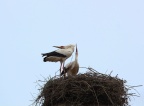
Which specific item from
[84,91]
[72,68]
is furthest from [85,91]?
[72,68]

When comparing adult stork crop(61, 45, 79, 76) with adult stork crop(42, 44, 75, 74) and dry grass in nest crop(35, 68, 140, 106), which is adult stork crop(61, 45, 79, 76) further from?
dry grass in nest crop(35, 68, 140, 106)

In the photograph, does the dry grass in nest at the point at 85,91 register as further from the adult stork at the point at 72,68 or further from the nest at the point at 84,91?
the adult stork at the point at 72,68

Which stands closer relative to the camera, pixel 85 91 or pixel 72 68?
pixel 85 91

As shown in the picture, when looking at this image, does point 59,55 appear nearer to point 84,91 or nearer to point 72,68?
point 72,68

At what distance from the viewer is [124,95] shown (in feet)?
24.7

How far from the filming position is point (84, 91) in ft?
23.0

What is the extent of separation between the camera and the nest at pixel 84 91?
22.9 feet

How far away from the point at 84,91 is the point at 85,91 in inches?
0.8

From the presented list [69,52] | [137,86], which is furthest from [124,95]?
[69,52]

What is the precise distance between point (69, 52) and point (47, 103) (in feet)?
9.33

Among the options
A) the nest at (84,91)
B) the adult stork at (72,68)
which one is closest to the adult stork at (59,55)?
the adult stork at (72,68)

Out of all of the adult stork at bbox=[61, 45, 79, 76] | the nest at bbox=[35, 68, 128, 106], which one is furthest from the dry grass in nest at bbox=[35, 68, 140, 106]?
the adult stork at bbox=[61, 45, 79, 76]

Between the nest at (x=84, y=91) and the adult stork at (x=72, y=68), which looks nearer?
the nest at (x=84, y=91)

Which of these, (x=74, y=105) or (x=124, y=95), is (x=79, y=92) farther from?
(x=124, y=95)
